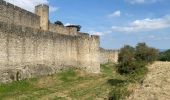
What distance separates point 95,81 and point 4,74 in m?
7.12

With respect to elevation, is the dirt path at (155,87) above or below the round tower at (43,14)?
below

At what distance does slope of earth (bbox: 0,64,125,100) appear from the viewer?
70.1 feet

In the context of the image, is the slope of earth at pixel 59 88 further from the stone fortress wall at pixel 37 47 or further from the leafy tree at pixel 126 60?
the leafy tree at pixel 126 60

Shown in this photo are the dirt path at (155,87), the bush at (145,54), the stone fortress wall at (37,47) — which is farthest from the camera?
the bush at (145,54)

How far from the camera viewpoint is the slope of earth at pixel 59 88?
2138cm

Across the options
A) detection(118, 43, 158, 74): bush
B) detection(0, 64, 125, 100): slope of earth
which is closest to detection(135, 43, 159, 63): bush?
detection(118, 43, 158, 74): bush

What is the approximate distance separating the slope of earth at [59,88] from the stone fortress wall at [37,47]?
791mm

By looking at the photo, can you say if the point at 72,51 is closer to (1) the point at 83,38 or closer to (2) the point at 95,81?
(1) the point at 83,38

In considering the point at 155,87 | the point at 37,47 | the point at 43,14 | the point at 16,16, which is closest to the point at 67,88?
the point at 37,47

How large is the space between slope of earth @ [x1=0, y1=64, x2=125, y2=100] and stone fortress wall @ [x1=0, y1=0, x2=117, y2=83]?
2.60 ft

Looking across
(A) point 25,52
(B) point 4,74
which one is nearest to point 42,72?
(A) point 25,52

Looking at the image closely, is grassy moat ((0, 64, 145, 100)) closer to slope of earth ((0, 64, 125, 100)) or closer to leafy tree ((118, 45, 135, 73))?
slope of earth ((0, 64, 125, 100))

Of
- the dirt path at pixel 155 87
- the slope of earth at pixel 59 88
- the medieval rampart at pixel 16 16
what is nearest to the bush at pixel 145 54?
the slope of earth at pixel 59 88

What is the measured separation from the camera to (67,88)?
24.9m
